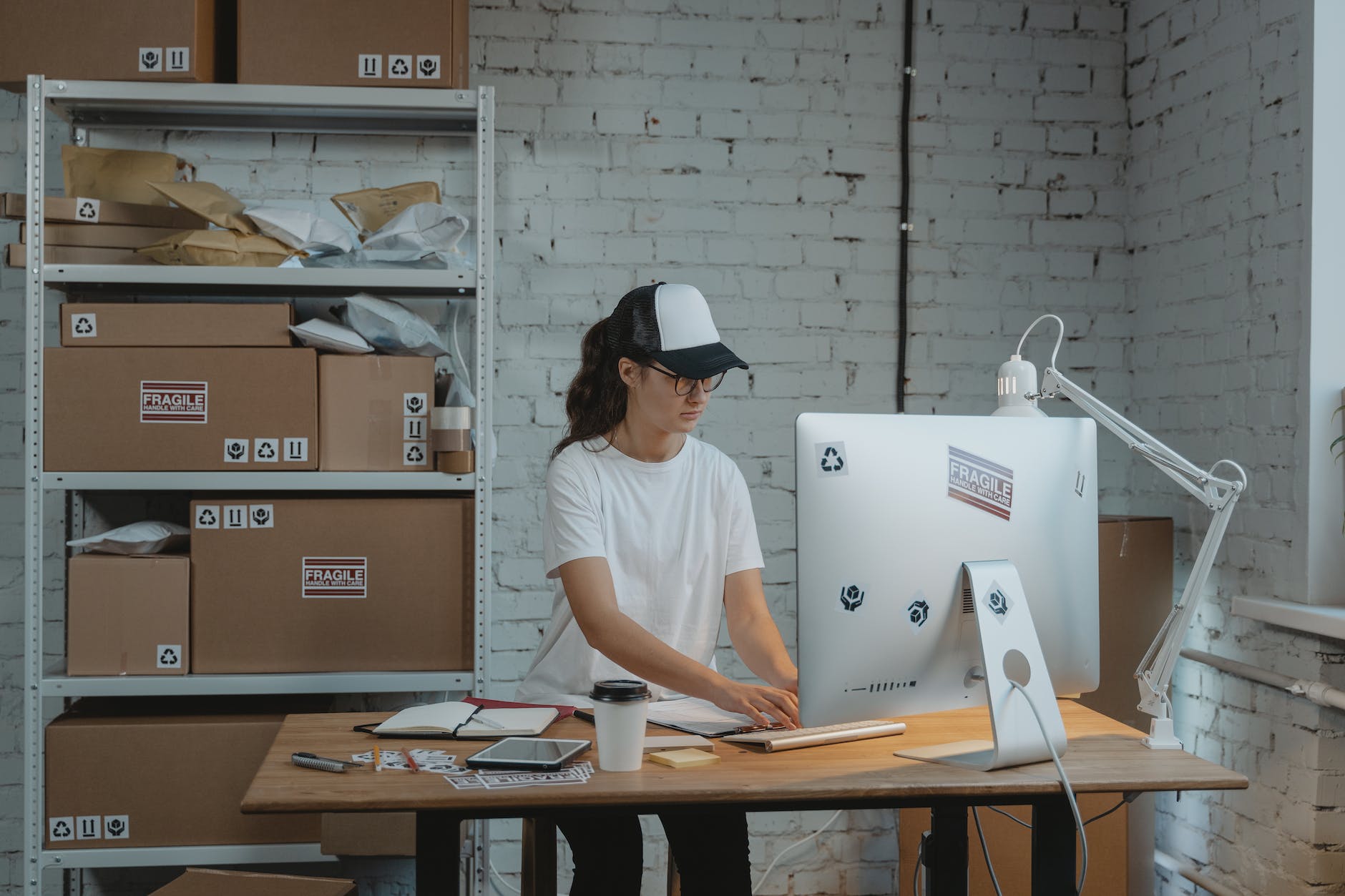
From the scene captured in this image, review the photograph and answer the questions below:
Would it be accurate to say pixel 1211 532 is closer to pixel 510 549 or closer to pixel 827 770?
pixel 827 770

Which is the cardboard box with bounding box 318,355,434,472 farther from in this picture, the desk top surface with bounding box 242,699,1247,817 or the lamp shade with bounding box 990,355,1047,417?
the lamp shade with bounding box 990,355,1047,417

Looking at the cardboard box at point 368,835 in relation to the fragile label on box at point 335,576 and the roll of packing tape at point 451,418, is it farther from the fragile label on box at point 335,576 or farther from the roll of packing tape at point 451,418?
the roll of packing tape at point 451,418

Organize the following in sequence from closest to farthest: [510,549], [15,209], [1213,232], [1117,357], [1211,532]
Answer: [1211,532], [15,209], [1213,232], [510,549], [1117,357]

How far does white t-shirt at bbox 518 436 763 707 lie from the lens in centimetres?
188

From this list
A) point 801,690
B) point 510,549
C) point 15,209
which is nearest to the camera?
point 801,690

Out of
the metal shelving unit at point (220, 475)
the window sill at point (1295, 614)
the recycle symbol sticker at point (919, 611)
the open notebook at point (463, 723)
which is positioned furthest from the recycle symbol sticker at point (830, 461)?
the window sill at point (1295, 614)

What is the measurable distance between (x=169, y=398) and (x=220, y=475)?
0.19 meters

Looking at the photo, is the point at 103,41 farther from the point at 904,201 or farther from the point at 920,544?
the point at 920,544

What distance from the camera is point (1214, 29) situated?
2533mm

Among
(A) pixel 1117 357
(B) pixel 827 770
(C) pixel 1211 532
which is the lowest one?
(B) pixel 827 770

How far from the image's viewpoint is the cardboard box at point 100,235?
89.0 inches

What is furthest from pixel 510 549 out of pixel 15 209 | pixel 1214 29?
pixel 1214 29

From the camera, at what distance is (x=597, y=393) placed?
6.59ft

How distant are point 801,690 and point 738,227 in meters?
1.65
